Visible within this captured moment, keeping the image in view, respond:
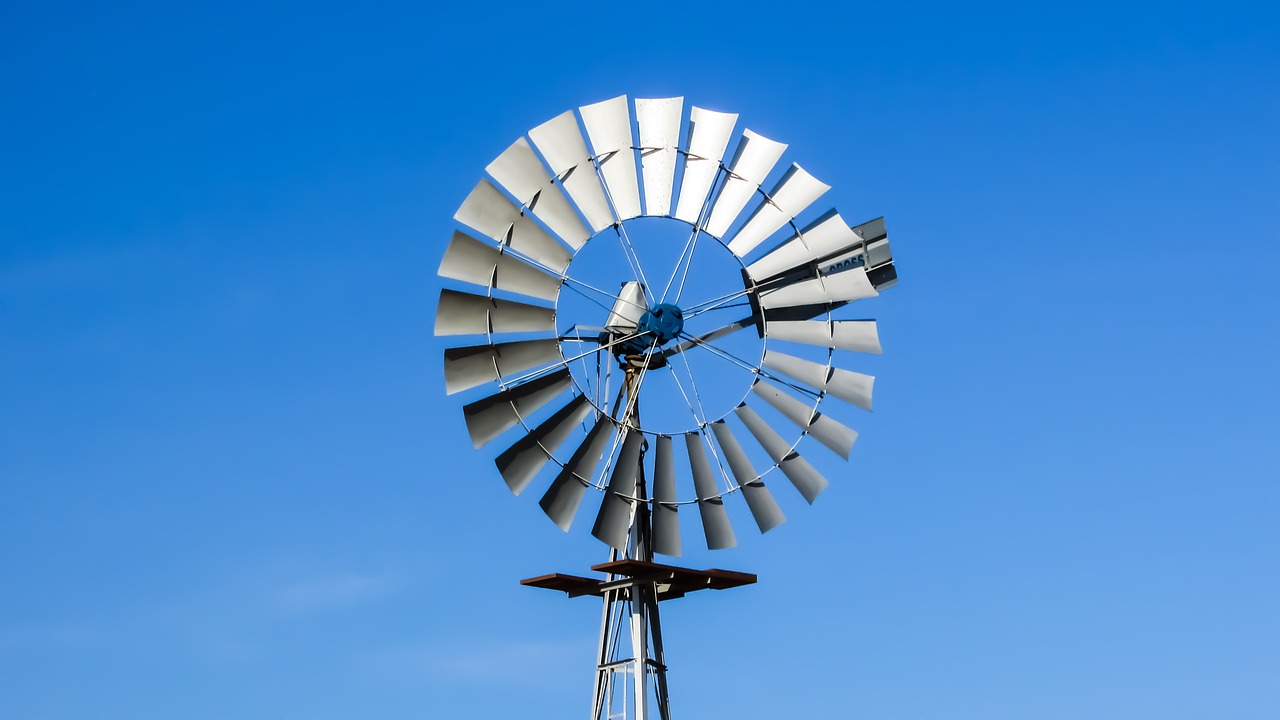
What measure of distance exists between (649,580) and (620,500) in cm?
92

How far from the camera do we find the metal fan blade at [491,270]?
16.6 metres

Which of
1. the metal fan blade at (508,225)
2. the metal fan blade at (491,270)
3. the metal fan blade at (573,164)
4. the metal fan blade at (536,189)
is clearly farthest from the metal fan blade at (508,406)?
the metal fan blade at (573,164)

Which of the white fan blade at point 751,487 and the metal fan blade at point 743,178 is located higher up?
the metal fan blade at point 743,178

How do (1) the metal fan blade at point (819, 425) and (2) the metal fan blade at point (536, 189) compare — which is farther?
(1) the metal fan blade at point (819, 425)

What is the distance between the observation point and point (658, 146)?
17.3m

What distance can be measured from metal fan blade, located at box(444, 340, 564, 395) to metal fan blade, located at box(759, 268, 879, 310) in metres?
2.53

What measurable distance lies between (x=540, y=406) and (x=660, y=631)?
9.18 ft

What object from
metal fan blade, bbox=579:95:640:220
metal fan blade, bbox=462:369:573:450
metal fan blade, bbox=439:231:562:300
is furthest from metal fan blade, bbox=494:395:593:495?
metal fan blade, bbox=579:95:640:220

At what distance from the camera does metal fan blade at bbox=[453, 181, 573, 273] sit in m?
16.6

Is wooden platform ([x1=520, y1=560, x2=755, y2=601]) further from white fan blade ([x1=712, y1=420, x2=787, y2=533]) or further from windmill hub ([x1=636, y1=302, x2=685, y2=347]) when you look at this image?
windmill hub ([x1=636, y1=302, x2=685, y2=347])

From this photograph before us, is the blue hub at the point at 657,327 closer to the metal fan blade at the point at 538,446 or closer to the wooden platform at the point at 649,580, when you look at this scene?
the metal fan blade at the point at 538,446

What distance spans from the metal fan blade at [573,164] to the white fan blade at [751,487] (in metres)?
2.73

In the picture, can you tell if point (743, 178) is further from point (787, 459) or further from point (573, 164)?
point (787, 459)

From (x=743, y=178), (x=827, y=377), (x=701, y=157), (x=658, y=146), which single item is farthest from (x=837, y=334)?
(x=658, y=146)
